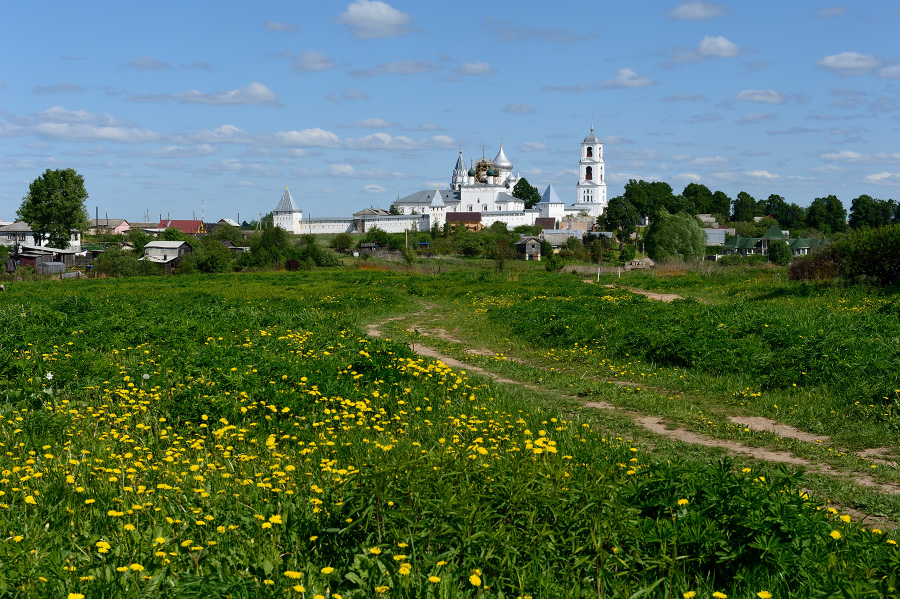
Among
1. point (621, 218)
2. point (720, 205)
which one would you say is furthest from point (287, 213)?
point (720, 205)

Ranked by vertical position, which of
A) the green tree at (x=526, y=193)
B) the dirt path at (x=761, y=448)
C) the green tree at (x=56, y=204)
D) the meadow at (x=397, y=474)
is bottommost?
the dirt path at (x=761, y=448)

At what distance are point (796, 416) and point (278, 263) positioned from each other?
167ft

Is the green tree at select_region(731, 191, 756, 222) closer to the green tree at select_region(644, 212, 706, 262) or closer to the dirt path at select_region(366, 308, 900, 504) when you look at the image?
the green tree at select_region(644, 212, 706, 262)

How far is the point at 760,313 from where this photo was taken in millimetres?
17125

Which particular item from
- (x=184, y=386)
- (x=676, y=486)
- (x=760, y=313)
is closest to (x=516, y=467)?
(x=676, y=486)

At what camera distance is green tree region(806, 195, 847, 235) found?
134750 millimetres

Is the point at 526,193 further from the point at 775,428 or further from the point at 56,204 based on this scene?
the point at 775,428

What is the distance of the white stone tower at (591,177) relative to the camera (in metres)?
178

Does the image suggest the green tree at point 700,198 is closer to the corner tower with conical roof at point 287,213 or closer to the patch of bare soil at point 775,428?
the corner tower with conical roof at point 287,213

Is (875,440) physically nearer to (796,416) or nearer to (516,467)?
(796,416)

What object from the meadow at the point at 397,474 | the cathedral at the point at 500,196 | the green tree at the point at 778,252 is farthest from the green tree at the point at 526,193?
the meadow at the point at 397,474

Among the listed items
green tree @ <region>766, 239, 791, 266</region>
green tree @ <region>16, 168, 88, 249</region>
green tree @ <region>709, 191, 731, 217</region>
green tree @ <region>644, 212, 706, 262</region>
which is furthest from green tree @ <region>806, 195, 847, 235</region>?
green tree @ <region>16, 168, 88, 249</region>

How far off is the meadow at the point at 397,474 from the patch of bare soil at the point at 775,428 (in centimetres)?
23

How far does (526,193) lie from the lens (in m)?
179
